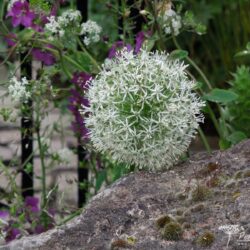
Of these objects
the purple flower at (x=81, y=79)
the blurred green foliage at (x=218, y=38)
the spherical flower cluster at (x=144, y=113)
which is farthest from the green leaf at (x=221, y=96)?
the blurred green foliage at (x=218, y=38)

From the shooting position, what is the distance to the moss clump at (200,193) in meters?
2.13

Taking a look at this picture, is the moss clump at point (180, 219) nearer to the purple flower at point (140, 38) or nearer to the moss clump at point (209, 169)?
the moss clump at point (209, 169)

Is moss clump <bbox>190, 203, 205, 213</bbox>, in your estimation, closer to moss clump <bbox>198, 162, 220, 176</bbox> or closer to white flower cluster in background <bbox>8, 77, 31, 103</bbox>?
moss clump <bbox>198, 162, 220, 176</bbox>

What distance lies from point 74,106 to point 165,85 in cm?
87

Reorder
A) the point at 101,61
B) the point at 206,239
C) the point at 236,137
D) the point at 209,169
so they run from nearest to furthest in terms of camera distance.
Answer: the point at 206,239 < the point at 209,169 < the point at 236,137 < the point at 101,61

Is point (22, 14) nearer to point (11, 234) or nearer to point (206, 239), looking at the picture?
point (11, 234)

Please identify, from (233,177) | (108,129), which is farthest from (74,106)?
(233,177)

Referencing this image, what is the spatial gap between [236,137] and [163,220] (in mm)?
857

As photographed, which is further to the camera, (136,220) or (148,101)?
(148,101)

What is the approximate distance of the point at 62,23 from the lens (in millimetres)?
2891

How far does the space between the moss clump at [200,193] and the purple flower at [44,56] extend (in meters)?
1.06

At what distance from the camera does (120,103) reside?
2.34 metres

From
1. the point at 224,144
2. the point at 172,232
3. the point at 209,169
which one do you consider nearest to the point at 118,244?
the point at 172,232

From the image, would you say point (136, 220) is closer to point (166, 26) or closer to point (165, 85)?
point (165, 85)
